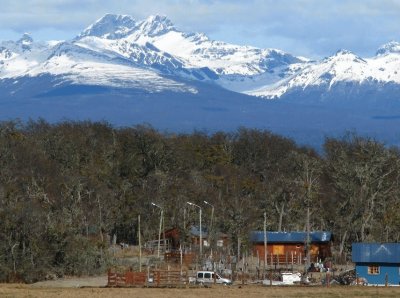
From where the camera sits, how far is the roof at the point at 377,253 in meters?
66.9

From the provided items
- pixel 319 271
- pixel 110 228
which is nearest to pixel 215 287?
pixel 319 271

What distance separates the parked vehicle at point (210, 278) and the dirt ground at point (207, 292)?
210 inches

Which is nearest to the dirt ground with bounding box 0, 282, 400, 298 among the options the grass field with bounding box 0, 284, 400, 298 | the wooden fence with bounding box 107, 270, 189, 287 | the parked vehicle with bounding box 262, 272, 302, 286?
the grass field with bounding box 0, 284, 400, 298

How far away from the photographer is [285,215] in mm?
95812

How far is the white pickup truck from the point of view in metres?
61.9

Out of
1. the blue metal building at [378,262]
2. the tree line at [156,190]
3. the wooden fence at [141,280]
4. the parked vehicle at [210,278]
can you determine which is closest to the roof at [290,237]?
the tree line at [156,190]

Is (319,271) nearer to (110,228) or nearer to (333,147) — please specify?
(110,228)

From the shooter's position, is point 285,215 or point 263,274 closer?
point 263,274

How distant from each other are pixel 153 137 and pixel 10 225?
1890 inches

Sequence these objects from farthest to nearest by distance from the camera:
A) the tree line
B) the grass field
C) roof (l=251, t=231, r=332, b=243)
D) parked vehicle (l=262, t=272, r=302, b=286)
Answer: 1. roof (l=251, t=231, r=332, b=243)
2. the tree line
3. parked vehicle (l=262, t=272, r=302, b=286)
4. the grass field

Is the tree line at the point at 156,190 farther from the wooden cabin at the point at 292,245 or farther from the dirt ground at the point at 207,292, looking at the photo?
the dirt ground at the point at 207,292

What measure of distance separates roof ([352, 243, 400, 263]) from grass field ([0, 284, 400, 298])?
34.5 feet

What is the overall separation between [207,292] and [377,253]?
702 inches

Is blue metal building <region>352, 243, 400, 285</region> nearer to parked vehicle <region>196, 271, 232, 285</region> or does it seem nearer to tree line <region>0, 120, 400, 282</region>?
parked vehicle <region>196, 271, 232, 285</region>
